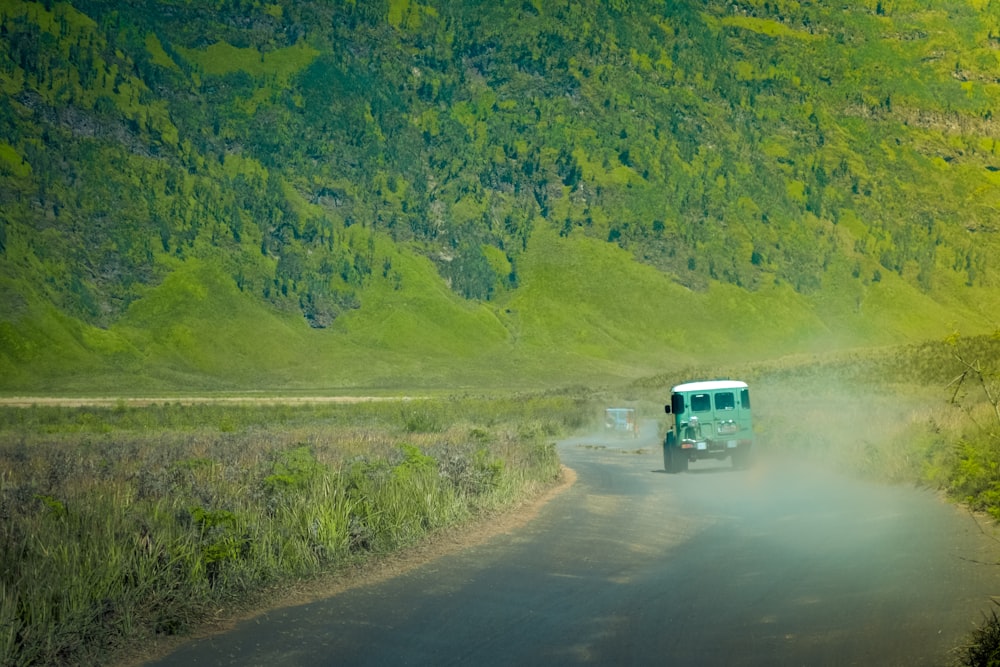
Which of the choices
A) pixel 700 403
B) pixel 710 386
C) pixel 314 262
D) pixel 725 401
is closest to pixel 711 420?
pixel 700 403

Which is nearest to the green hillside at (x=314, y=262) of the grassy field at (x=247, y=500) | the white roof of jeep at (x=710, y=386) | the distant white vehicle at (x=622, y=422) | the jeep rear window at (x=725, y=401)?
the distant white vehicle at (x=622, y=422)

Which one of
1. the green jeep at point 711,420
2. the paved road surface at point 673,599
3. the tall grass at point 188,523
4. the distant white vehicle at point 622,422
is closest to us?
the paved road surface at point 673,599

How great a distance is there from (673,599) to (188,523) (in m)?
5.43

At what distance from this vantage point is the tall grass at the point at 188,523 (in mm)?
10523

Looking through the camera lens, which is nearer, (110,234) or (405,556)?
(405,556)

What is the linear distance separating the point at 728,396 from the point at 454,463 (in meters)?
9.01

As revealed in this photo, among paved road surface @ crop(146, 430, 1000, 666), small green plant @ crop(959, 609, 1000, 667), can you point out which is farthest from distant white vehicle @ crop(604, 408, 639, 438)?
small green plant @ crop(959, 609, 1000, 667)

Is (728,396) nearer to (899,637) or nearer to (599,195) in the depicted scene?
(899,637)

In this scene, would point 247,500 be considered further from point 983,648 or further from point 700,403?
point 700,403

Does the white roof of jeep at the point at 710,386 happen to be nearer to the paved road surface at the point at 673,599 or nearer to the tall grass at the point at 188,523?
the tall grass at the point at 188,523

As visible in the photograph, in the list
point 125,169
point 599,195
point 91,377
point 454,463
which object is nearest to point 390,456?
point 454,463

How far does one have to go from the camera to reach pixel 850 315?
A: 631 ft

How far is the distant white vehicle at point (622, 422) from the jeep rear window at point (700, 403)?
22.5 m

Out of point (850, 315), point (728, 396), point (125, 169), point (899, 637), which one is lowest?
point (899, 637)
